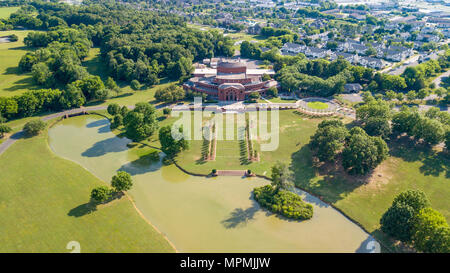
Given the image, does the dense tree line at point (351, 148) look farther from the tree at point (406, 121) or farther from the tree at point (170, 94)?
the tree at point (170, 94)

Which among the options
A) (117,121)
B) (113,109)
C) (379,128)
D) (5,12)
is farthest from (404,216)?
(5,12)

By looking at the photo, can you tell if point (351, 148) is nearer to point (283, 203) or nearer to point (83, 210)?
point (283, 203)

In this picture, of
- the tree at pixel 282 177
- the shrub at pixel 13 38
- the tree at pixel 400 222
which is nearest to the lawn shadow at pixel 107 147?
the tree at pixel 282 177

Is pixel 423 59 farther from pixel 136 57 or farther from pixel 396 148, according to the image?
pixel 136 57

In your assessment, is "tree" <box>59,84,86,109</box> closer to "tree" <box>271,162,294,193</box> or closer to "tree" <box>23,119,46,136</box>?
"tree" <box>23,119,46,136</box>

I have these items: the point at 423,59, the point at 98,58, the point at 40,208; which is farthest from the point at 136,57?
the point at 423,59
